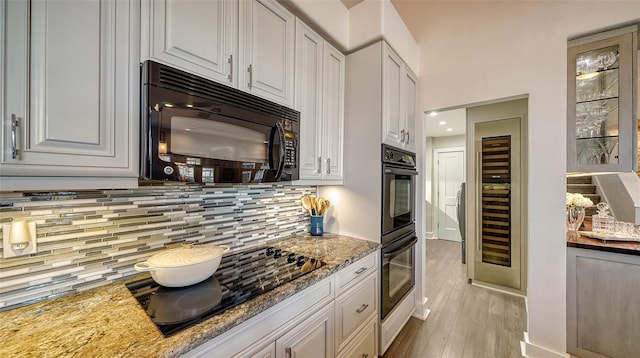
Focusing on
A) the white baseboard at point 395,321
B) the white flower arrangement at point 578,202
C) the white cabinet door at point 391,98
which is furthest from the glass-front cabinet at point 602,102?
the white baseboard at point 395,321

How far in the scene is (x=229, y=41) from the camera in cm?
116

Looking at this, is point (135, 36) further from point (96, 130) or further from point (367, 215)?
point (367, 215)

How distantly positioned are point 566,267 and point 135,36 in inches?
116

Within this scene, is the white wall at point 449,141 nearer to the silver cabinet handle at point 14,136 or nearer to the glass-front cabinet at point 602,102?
the glass-front cabinet at point 602,102

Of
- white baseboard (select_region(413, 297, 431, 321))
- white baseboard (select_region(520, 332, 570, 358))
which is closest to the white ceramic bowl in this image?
white baseboard (select_region(413, 297, 431, 321))

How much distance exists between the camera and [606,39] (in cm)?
164

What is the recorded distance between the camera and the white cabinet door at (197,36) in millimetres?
916

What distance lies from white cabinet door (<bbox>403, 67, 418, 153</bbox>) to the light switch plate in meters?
2.30

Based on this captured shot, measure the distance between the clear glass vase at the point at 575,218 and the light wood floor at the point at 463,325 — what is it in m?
1.03

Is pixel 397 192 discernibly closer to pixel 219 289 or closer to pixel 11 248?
pixel 219 289

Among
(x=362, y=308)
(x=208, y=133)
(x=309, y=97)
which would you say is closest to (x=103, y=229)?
(x=208, y=133)

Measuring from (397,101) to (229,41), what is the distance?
1.41 m

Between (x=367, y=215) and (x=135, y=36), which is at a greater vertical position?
(x=135, y=36)

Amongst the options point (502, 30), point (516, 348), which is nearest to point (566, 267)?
point (516, 348)
